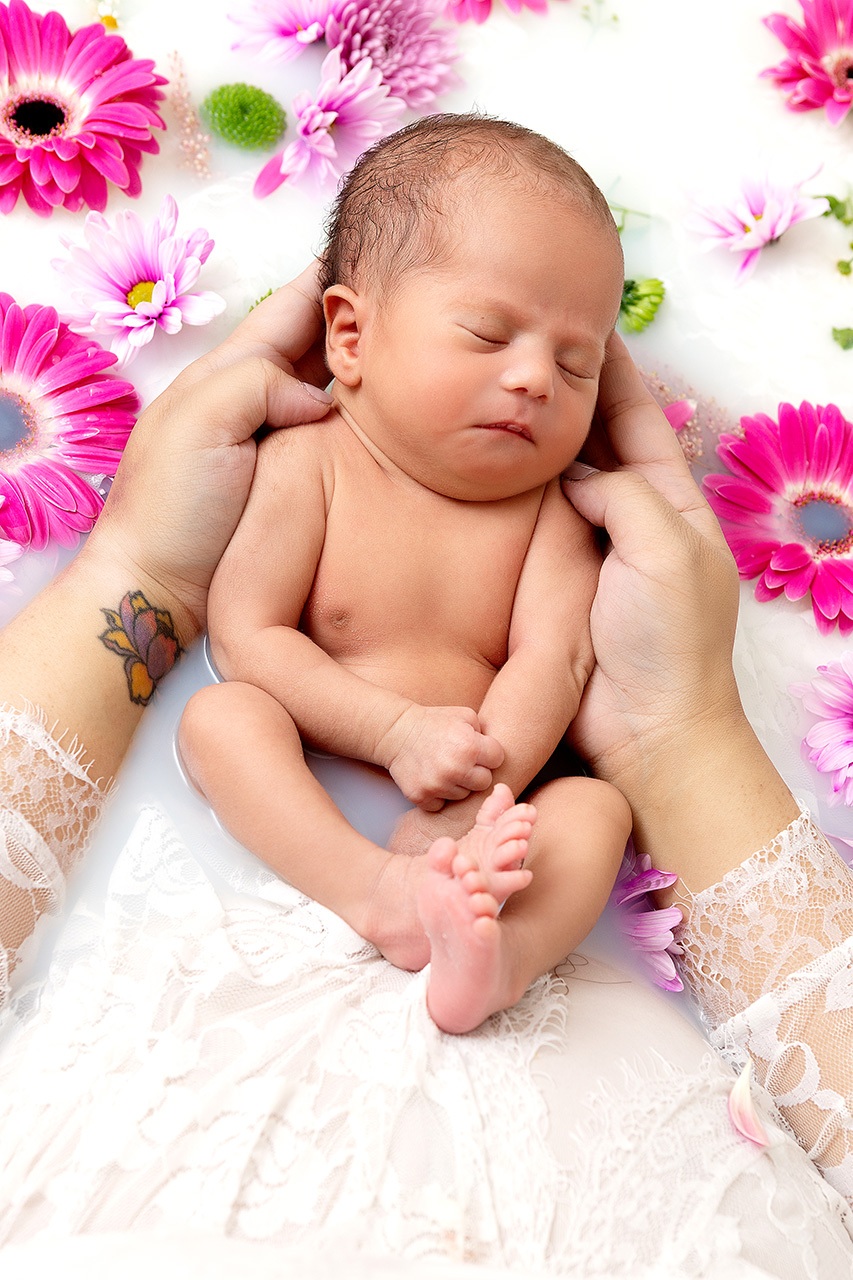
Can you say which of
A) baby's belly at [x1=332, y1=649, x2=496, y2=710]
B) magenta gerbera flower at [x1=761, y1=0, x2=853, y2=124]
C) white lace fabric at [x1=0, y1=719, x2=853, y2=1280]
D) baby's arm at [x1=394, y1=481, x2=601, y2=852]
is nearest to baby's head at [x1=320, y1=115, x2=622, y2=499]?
baby's arm at [x1=394, y1=481, x2=601, y2=852]

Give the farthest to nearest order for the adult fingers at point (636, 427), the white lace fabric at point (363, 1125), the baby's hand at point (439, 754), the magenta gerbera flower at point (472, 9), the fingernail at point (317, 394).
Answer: the magenta gerbera flower at point (472, 9)
the adult fingers at point (636, 427)
the fingernail at point (317, 394)
the baby's hand at point (439, 754)
the white lace fabric at point (363, 1125)

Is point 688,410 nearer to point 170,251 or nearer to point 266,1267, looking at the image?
point 170,251

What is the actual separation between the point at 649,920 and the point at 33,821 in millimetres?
854

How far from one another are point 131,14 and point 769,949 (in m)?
2.12

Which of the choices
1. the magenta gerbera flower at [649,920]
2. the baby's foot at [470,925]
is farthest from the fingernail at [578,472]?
the baby's foot at [470,925]

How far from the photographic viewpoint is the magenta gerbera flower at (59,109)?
74.4 inches

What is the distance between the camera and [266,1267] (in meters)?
0.80

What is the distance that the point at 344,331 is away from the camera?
1623mm

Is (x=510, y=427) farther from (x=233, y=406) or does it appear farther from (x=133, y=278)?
(x=133, y=278)

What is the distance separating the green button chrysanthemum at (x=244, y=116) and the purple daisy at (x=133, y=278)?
33 centimetres

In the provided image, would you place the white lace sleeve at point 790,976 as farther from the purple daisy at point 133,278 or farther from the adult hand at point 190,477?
the purple daisy at point 133,278

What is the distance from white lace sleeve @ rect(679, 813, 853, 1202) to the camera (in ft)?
4.24

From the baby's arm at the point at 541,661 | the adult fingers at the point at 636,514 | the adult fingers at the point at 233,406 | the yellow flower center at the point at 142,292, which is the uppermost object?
the yellow flower center at the point at 142,292

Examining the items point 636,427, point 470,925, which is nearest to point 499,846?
point 470,925
